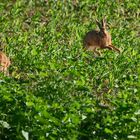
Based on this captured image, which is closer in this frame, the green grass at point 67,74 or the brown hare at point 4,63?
the green grass at point 67,74

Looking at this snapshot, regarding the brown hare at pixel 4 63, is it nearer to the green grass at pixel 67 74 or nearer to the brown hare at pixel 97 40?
the green grass at pixel 67 74

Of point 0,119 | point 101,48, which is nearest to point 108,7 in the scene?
point 101,48

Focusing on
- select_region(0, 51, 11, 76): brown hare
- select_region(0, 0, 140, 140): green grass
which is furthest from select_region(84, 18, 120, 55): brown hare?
select_region(0, 51, 11, 76): brown hare

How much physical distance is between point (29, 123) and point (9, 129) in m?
0.32

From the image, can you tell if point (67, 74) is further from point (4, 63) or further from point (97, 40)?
point (97, 40)

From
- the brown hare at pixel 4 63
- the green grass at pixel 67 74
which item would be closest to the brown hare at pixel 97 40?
the green grass at pixel 67 74

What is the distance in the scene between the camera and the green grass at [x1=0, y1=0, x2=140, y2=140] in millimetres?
6562

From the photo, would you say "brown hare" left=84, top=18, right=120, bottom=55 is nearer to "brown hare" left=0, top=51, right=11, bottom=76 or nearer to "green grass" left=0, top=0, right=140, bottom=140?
"green grass" left=0, top=0, right=140, bottom=140

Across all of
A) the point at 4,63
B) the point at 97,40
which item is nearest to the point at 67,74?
the point at 4,63

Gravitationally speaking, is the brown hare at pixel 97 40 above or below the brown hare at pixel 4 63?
above

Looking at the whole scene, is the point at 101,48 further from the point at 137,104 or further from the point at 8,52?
the point at 137,104

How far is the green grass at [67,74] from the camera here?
6.56 metres

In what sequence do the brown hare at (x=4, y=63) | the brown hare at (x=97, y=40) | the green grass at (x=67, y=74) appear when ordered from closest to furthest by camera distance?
the green grass at (x=67, y=74) → the brown hare at (x=4, y=63) → the brown hare at (x=97, y=40)

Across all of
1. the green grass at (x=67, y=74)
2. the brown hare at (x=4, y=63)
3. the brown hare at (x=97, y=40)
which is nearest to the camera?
the green grass at (x=67, y=74)
